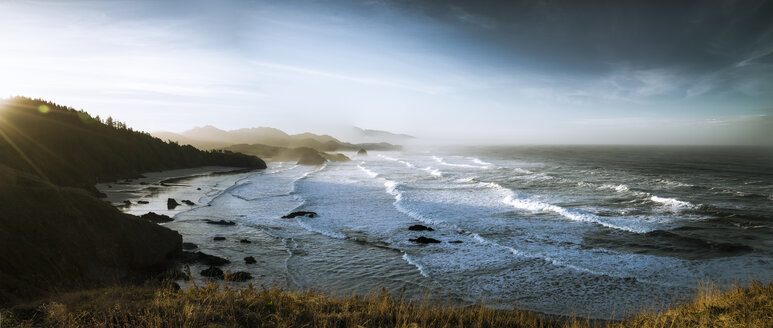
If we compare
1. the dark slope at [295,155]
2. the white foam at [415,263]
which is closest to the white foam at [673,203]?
the white foam at [415,263]

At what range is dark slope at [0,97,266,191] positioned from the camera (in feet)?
104

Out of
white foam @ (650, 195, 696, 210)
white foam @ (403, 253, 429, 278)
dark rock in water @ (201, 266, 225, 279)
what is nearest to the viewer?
dark rock in water @ (201, 266, 225, 279)

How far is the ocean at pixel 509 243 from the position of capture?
1280cm

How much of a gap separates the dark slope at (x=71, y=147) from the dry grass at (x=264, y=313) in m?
26.0

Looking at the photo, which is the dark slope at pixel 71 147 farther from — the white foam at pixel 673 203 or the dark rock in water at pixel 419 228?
the white foam at pixel 673 203

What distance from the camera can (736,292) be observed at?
8.83 m

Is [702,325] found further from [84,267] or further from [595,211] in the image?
[595,211]

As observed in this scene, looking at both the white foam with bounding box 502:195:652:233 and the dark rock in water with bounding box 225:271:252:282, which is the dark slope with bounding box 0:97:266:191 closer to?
the dark rock in water with bounding box 225:271:252:282

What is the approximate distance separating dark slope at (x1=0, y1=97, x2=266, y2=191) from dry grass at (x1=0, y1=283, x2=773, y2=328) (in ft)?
85.2

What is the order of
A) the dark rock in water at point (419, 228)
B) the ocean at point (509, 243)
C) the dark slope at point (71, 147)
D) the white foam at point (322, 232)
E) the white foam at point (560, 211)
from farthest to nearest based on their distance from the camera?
the dark slope at point (71, 147)
the white foam at point (560, 211)
the dark rock in water at point (419, 228)
the white foam at point (322, 232)
the ocean at point (509, 243)

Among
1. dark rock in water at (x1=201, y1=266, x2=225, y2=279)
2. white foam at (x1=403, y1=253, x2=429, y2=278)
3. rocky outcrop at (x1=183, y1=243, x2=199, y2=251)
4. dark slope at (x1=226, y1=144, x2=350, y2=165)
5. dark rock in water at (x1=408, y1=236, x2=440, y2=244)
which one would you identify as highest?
dark slope at (x1=226, y1=144, x2=350, y2=165)

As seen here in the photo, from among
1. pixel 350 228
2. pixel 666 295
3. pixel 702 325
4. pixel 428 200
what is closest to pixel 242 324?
pixel 702 325

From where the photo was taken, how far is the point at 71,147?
3966cm

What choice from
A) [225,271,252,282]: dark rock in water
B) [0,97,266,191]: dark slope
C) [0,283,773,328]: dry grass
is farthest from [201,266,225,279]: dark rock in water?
[0,97,266,191]: dark slope
